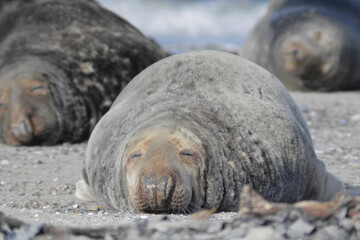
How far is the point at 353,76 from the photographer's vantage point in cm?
1034

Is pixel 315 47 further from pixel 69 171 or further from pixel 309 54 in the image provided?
pixel 69 171

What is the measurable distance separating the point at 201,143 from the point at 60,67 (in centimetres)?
382

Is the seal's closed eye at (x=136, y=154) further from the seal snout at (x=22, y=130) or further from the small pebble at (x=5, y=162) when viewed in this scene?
the seal snout at (x=22, y=130)

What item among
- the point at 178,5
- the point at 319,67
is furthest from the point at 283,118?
the point at 178,5

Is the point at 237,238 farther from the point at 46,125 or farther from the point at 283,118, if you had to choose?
the point at 46,125

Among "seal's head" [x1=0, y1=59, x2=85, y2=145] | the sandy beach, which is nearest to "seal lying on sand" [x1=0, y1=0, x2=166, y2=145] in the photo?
"seal's head" [x1=0, y1=59, x2=85, y2=145]

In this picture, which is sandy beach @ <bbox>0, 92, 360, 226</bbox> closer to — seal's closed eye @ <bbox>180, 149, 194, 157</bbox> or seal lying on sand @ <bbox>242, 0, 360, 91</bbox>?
seal's closed eye @ <bbox>180, 149, 194, 157</bbox>

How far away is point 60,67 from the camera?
22.9ft

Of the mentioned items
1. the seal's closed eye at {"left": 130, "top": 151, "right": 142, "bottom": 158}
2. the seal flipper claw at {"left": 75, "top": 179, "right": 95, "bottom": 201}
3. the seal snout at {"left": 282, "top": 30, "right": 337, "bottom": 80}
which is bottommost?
the seal flipper claw at {"left": 75, "top": 179, "right": 95, "bottom": 201}

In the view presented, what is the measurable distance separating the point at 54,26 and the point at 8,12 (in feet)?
1.85

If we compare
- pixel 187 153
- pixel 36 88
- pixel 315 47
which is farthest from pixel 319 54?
pixel 187 153

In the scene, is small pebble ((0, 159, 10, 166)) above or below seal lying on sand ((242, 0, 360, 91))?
below

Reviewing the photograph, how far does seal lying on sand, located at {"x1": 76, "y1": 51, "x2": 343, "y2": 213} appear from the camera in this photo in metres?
3.29

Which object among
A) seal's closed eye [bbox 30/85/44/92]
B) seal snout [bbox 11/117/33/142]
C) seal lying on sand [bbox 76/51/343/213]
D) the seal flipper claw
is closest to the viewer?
seal lying on sand [bbox 76/51/343/213]
